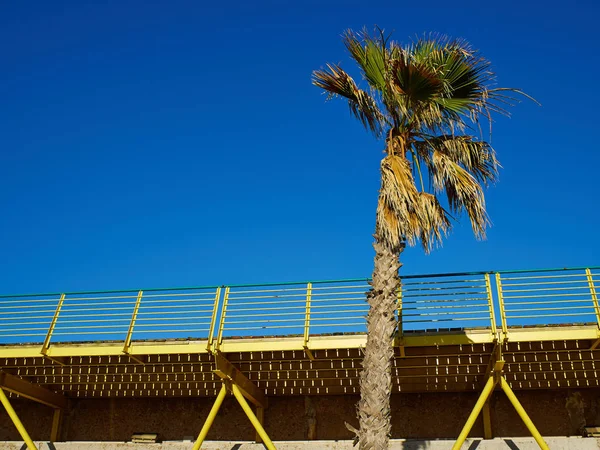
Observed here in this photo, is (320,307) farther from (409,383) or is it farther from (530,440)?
(530,440)

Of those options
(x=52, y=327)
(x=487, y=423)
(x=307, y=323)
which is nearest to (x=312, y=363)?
(x=307, y=323)

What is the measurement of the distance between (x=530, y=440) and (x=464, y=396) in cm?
184

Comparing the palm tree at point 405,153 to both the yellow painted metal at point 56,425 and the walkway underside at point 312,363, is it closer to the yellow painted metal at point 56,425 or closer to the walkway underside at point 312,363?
the walkway underside at point 312,363

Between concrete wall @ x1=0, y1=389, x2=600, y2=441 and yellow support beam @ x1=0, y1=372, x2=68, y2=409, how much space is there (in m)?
0.45

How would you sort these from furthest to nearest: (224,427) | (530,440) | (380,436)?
(224,427), (530,440), (380,436)

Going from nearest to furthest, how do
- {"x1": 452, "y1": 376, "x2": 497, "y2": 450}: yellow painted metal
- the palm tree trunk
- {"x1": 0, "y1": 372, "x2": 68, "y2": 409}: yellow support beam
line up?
the palm tree trunk → {"x1": 452, "y1": 376, "x2": 497, "y2": 450}: yellow painted metal → {"x1": 0, "y1": 372, "x2": 68, "y2": 409}: yellow support beam

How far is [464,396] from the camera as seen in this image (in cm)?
1478

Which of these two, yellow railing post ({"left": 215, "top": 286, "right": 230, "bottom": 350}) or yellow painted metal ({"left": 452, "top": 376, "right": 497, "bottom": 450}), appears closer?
yellow painted metal ({"left": 452, "top": 376, "right": 497, "bottom": 450})

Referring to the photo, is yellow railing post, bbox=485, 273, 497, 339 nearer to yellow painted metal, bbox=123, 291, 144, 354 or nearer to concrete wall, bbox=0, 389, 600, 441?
concrete wall, bbox=0, 389, 600, 441

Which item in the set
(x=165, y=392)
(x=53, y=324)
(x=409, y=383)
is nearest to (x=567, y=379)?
(x=409, y=383)

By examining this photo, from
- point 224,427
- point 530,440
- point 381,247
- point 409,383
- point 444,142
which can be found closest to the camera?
point 381,247

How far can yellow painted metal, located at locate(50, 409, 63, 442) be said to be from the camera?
628 inches

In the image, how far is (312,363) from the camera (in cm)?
1402

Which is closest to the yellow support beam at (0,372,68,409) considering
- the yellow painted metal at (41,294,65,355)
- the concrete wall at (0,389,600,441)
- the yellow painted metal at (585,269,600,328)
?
the concrete wall at (0,389,600,441)
